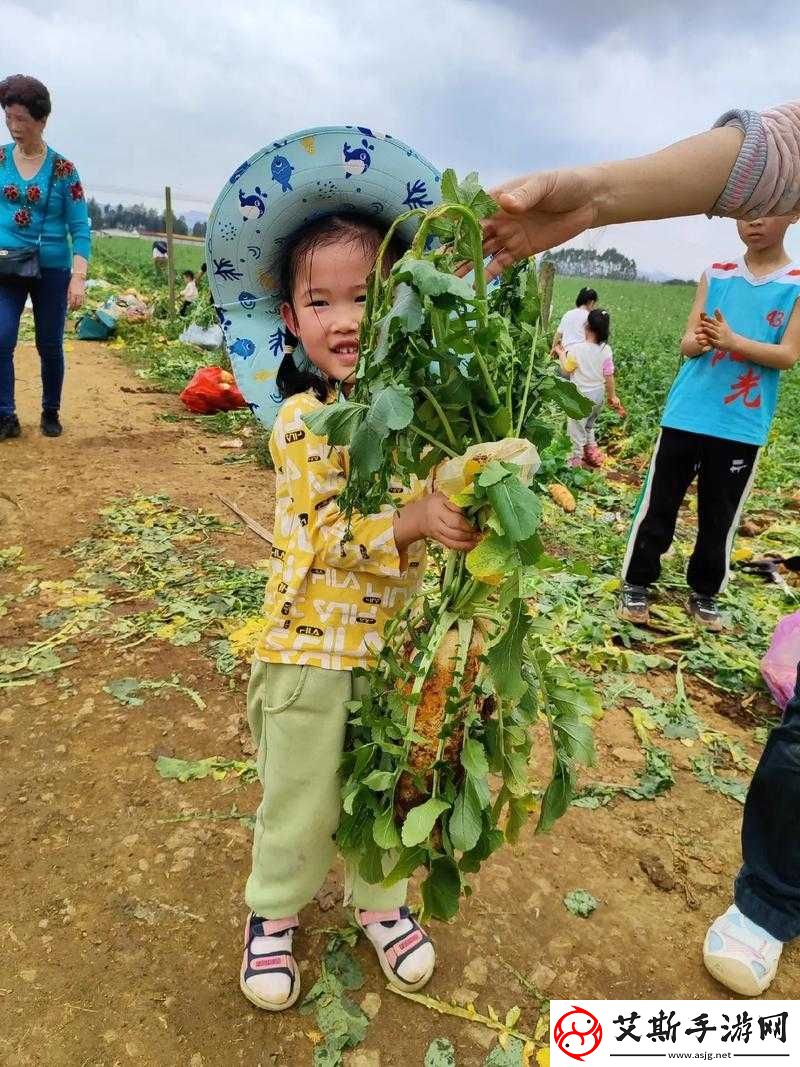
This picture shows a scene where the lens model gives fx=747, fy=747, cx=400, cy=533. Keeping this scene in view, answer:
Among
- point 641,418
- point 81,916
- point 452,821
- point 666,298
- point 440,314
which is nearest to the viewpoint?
point 440,314

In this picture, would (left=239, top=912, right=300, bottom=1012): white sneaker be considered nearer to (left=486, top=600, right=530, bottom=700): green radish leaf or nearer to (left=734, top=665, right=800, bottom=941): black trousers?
(left=486, top=600, right=530, bottom=700): green radish leaf

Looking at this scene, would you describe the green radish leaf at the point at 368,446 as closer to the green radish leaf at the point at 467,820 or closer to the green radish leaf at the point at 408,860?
the green radish leaf at the point at 467,820

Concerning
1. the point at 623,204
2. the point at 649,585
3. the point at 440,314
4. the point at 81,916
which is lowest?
the point at 81,916

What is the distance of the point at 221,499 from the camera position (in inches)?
196

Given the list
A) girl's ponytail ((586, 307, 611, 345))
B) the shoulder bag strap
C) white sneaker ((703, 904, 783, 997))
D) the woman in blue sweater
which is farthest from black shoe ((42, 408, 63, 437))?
white sneaker ((703, 904, 783, 997))

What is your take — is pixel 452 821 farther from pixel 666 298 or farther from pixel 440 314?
pixel 666 298

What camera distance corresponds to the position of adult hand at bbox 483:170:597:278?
150cm

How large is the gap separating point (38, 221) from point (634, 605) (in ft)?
14.4

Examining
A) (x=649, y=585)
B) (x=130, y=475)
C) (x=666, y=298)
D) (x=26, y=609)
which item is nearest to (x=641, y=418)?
(x=649, y=585)

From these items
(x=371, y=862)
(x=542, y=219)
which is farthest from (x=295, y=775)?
(x=542, y=219)

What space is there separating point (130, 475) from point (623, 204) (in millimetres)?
4313

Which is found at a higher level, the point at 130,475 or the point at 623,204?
the point at 623,204

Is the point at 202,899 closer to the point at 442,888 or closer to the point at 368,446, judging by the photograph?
the point at 442,888

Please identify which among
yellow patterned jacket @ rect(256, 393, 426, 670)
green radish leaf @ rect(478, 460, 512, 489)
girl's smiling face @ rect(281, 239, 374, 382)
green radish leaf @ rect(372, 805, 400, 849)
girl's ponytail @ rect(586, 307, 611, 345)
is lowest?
green radish leaf @ rect(372, 805, 400, 849)
